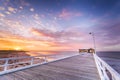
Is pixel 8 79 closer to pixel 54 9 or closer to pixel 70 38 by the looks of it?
pixel 54 9

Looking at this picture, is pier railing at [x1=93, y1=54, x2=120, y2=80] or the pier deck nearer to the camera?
pier railing at [x1=93, y1=54, x2=120, y2=80]

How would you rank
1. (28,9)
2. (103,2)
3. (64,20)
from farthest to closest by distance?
(64,20) < (103,2) < (28,9)

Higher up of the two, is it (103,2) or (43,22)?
(103,2)

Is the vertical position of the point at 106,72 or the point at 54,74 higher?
the point at 106,72

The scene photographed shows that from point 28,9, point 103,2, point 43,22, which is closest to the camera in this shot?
point 28,9

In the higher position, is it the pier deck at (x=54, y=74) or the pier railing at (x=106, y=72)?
the pier railing at (x=106, y=72)

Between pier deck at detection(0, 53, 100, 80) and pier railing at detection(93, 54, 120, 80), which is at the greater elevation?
pier railing at detection(93, 54, 120, 80)

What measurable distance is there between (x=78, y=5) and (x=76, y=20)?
3375 mm

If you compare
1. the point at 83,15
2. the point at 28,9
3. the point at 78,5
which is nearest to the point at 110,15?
the point at 83,15

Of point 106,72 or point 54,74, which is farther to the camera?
point 54,74

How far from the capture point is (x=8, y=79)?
130 inches

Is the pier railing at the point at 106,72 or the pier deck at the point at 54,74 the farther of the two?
the pier deck at the point at 54,74

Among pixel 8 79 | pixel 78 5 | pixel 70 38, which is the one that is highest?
pixel 78 5

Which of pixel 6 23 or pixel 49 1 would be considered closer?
pixel 49 1
